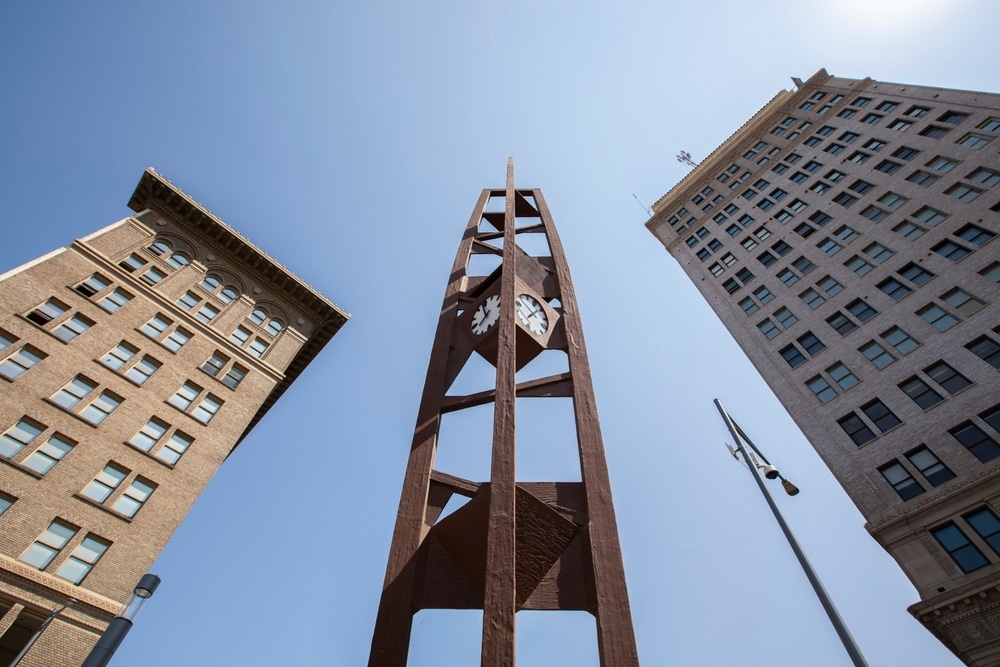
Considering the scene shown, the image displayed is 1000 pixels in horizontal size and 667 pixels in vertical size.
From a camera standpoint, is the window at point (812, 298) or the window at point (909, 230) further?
the window at point (812, 298)

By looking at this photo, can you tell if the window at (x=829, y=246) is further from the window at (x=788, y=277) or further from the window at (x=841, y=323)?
the window at (x=841, y=323)

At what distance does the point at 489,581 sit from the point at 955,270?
33.0m

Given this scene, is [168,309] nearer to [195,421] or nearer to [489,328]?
[195,421]

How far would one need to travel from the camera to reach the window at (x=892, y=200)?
33.0m

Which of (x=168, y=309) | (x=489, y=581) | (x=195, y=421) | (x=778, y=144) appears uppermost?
(x=778, y=144)

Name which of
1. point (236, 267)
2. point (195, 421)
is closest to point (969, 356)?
point (195, 421)

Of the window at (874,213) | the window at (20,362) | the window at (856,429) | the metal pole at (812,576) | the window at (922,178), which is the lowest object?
the metal pole at (812,576)

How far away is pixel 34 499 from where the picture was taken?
19.5 m

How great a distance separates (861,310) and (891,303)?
1.52m

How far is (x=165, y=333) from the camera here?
95.3 feet

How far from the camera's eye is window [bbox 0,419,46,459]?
20.0m

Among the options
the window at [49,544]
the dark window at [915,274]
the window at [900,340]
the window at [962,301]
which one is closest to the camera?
the window at [49,544]

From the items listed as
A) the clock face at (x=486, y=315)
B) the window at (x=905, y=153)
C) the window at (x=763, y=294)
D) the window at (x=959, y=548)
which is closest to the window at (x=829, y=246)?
the window at (x=763, y=294)

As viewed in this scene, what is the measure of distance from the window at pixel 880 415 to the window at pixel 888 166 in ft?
58.9
